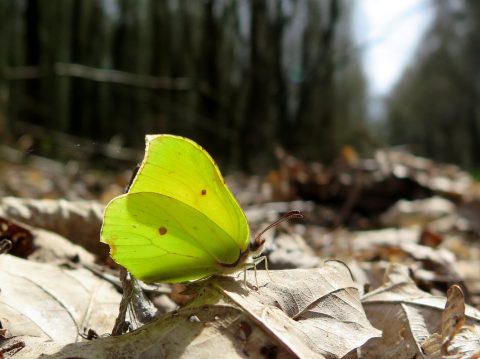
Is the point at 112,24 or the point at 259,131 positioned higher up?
the point at 112,24

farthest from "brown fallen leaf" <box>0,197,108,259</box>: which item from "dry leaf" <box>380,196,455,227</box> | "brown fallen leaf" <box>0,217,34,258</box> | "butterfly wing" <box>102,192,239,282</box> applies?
"dry leaf" <box>380,196,455,227</box>

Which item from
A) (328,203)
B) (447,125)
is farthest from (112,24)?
(447,125)

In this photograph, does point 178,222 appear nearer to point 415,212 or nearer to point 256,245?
point 256,245

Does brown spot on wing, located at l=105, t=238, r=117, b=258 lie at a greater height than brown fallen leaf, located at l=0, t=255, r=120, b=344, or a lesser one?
greater

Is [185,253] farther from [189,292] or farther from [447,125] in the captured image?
[447,125]

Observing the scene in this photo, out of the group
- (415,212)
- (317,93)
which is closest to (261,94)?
(317,93)

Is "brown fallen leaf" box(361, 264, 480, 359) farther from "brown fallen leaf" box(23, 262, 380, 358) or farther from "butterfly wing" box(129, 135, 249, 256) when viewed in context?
"butterfly wing" box(129, 135, 249, 256)
